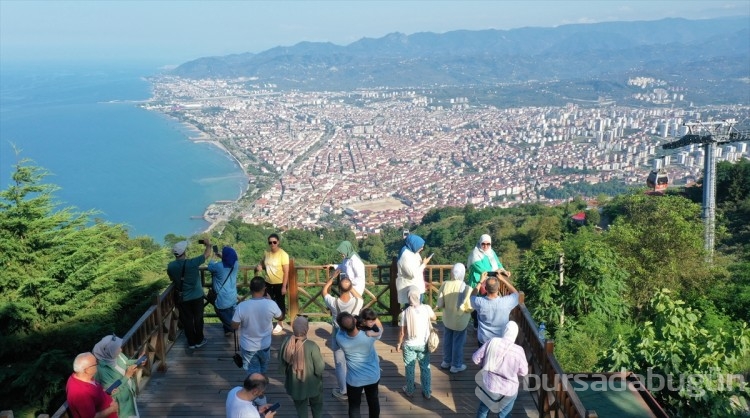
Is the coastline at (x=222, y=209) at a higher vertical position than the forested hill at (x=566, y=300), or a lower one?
lower

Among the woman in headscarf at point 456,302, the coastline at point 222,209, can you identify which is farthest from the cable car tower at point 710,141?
the coastline at point 222,209

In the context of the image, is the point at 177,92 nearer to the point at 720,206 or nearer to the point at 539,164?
the point at 539,164

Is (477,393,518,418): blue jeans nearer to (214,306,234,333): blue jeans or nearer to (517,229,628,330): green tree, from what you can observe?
(214,306,234,333): blue jeans

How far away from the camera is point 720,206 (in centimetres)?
3275

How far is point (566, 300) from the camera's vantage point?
13359 mm

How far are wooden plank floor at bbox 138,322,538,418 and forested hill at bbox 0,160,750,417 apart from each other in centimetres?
186

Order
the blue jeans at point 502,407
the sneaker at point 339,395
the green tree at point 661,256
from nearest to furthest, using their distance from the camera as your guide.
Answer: the blue jeans at point 502,407, the sneaker at point 339,395, the green tree at point 661,256

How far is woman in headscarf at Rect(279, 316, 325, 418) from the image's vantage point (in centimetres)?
445

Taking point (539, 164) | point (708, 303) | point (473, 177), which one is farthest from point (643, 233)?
point (539, 164)

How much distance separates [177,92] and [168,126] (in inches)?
2186

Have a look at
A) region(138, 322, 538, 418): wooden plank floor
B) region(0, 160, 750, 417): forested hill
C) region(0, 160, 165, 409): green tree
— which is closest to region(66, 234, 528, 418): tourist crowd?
region(138, 322, 538, 418): wooden plank floor

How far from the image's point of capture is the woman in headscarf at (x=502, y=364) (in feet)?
14.5

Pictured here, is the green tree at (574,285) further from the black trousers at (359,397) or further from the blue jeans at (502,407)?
the black trousers at (359,397)

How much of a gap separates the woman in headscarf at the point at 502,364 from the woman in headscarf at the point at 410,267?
1478 millimetres
